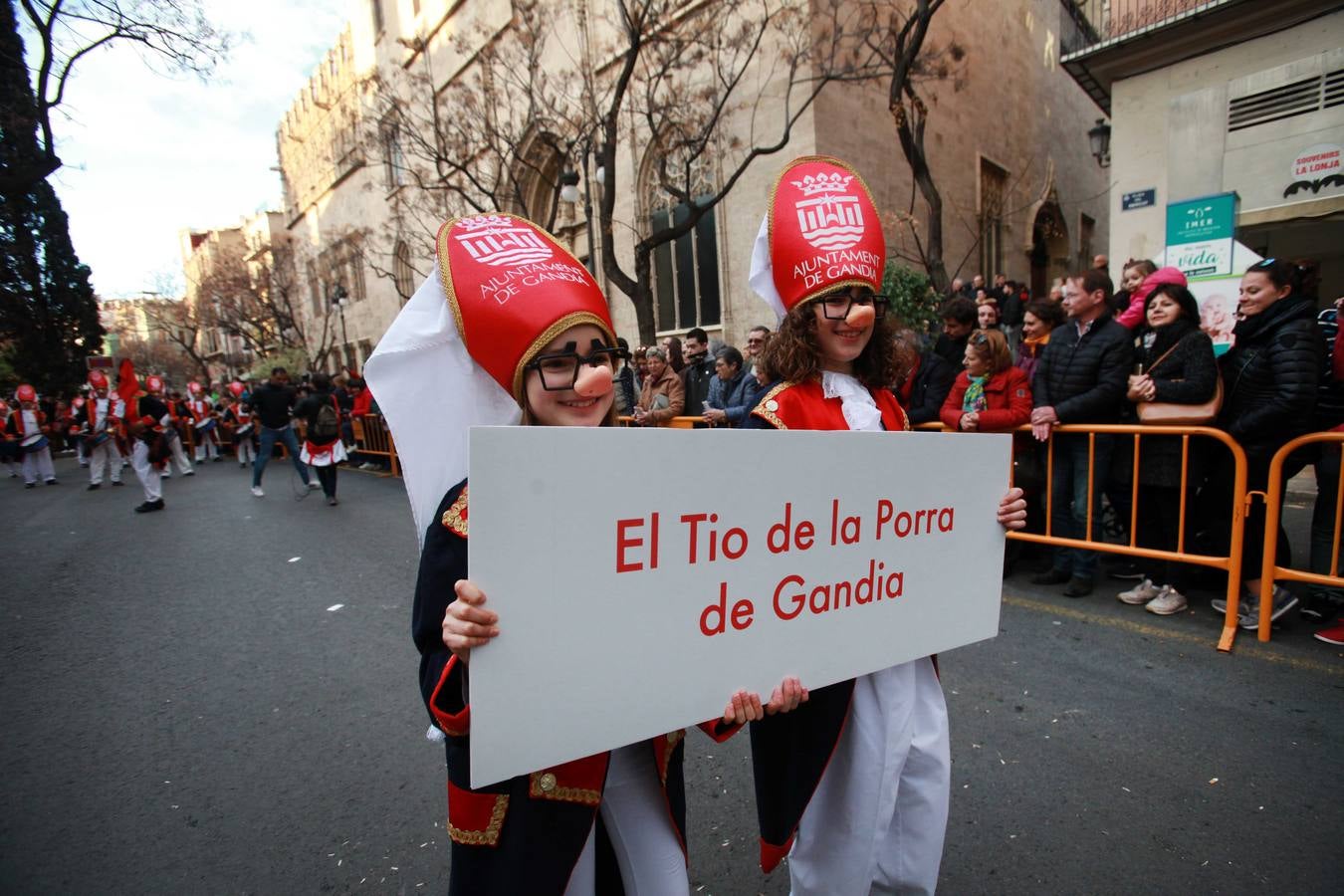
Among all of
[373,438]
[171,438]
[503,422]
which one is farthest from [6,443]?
[503,422]

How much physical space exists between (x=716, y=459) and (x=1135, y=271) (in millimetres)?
6572

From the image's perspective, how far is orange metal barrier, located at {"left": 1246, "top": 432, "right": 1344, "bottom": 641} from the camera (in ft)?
10.7

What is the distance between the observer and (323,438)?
878 centimetres

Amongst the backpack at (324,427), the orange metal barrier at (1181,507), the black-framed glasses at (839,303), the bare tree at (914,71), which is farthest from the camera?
the bare tree at (914,71)

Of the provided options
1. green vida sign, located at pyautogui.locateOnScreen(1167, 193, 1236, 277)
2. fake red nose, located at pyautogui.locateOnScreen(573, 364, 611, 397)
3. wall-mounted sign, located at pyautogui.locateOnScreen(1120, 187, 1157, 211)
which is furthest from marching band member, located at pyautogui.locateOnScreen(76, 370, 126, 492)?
wall-mounted sign, located at pyautogui.locateOnScreen(1120, 187, 1157, 211)

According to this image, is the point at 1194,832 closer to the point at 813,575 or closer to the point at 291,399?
the point at 813,575

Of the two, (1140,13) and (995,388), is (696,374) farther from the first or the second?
(1140,13)

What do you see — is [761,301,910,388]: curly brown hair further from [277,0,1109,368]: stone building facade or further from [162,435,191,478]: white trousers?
[162,435,191,478]: white trousers

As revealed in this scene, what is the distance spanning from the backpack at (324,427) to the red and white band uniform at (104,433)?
3.29 meters

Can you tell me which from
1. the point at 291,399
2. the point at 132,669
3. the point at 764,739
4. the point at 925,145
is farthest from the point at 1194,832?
the point at 925,145

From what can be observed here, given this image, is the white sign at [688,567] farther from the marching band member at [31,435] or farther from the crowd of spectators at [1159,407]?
the marching band member at [31,435]

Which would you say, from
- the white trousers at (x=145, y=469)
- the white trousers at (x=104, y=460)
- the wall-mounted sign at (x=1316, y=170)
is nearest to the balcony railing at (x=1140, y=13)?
the wall-mounted sign at (x=1316, y=170)

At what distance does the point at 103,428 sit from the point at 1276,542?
1521 centimetres

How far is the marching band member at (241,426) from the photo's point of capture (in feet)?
48.8
